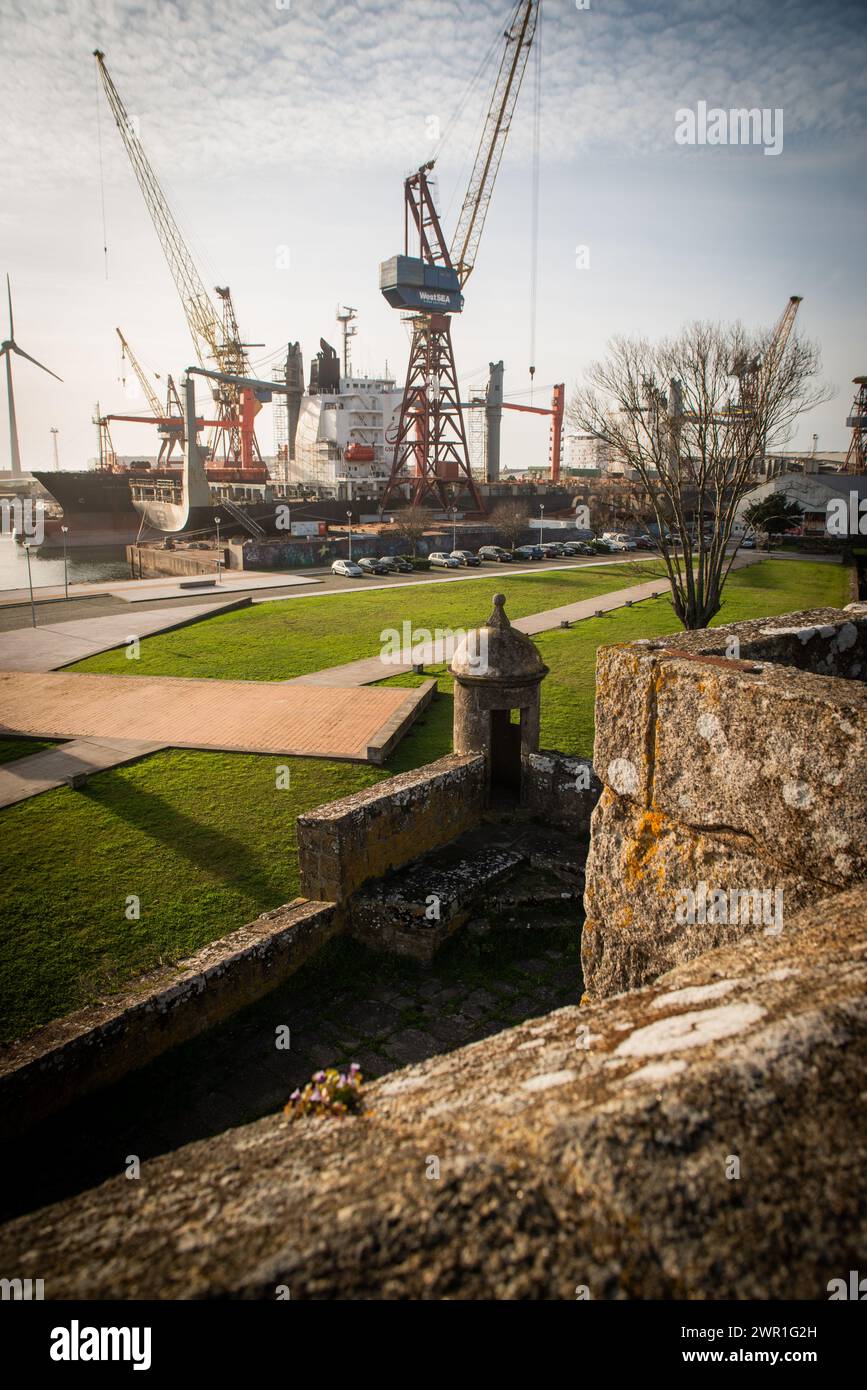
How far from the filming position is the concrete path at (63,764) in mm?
12570

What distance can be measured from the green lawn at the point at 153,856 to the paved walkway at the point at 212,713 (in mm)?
557

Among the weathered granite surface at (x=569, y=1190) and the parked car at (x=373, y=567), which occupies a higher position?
the parked car at (x=373, y=567)

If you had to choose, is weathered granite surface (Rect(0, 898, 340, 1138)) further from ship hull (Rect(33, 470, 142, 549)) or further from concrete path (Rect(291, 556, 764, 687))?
ship hull (Rect(33, 470, 142, 549))

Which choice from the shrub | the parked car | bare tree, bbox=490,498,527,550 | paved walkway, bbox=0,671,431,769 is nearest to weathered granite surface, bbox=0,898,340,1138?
the shrub

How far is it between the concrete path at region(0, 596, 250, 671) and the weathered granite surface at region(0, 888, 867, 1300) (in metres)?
20.9

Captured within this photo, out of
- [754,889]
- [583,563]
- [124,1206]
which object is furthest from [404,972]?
[583,563]

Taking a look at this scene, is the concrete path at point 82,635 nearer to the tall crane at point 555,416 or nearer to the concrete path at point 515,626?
the concrete path at point 515,626

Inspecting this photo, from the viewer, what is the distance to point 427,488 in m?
69.8

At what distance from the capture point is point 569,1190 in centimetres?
163

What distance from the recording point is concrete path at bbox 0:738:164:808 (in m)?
12.6

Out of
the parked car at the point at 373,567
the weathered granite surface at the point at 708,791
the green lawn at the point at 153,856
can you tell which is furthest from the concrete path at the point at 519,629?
the weathered granite surface at the point at 708,791

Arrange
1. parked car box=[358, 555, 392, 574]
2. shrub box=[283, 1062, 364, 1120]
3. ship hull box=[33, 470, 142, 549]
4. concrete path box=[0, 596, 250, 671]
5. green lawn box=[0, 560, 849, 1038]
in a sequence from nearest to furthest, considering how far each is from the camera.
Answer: shrub box=[283, 1062, 364, 1120] < green lawn box=[0, 560, 849, 1038] < concrete path box=[0, 596, 250, 671] < parked car box=[358, 555, 392, 574] < ship hull box=[33, 470, 142, 549]

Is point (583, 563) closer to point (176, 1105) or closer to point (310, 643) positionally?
point (310, 643)

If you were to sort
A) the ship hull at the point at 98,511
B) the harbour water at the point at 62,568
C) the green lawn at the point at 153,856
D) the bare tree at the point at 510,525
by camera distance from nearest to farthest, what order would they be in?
the green lawn at the point at 153,856
the harbour water at the point at 62,568
the bare tree at the point at 510,525
the ship hull at the point at 98,511
